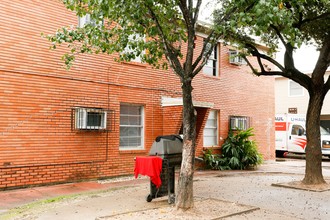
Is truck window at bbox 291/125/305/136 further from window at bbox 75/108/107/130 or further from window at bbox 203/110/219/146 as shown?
window at bbox 75/108/107/130

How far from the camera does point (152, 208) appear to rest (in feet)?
24.1

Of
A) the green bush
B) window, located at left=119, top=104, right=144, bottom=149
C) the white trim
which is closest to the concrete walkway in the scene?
window, located at left=119, top=104, right=144, bottom=149

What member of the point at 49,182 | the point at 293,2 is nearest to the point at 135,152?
the point at 49,182

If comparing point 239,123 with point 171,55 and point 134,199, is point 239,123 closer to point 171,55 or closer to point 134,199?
point 134,199

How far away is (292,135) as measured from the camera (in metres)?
22.7

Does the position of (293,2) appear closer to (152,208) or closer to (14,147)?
(152,208)

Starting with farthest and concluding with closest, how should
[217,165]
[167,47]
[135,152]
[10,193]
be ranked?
[217,165] < [135,152] < [10,193] < [167,47]

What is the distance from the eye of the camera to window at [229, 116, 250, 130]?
1653 cm

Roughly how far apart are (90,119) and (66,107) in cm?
83

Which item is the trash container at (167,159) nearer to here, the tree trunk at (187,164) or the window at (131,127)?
the tree trunk at (187,164)

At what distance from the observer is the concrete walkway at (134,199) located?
7.13 metres

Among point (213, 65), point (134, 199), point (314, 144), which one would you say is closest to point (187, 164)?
point (134, 199)

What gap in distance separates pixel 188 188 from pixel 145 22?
3570 millimetres

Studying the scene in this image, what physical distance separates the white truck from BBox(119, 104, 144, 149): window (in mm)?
12970
